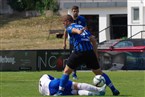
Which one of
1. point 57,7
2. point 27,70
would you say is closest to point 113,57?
point 27,70

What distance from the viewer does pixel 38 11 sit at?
77875mm

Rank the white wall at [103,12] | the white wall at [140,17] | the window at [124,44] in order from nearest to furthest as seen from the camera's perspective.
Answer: the window at [124,44] → the white wall at [140,17] → the white wall at [103,12]

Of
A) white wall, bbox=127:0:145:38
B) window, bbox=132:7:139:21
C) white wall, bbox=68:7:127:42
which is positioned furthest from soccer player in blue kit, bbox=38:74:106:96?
white wall, bbox=68:7:127:42

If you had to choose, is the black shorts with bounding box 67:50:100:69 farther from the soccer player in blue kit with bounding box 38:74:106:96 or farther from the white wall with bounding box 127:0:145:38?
the white wall with bounding box 127:0:145:38

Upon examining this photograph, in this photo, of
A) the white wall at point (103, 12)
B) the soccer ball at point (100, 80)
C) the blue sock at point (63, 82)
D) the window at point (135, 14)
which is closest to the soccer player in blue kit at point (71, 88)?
the soccer ball at point (100, 80)

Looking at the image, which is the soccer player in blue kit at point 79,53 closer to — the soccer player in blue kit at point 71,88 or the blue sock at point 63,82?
the blue sock at point 63,82

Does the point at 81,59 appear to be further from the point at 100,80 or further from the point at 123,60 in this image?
the point at 123,60

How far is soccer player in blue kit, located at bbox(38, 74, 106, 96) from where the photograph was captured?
17.5 m

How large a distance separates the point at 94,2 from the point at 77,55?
137 feet

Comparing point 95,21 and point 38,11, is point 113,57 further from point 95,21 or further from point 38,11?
point 38,11

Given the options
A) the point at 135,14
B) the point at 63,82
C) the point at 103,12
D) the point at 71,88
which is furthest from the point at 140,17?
the point at 63,82

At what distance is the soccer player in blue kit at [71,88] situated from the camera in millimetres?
17547

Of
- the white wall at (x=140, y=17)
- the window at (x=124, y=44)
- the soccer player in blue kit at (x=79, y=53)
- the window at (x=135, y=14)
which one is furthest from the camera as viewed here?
the window at (x=135, y=14)

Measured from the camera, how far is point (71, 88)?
702 inches
